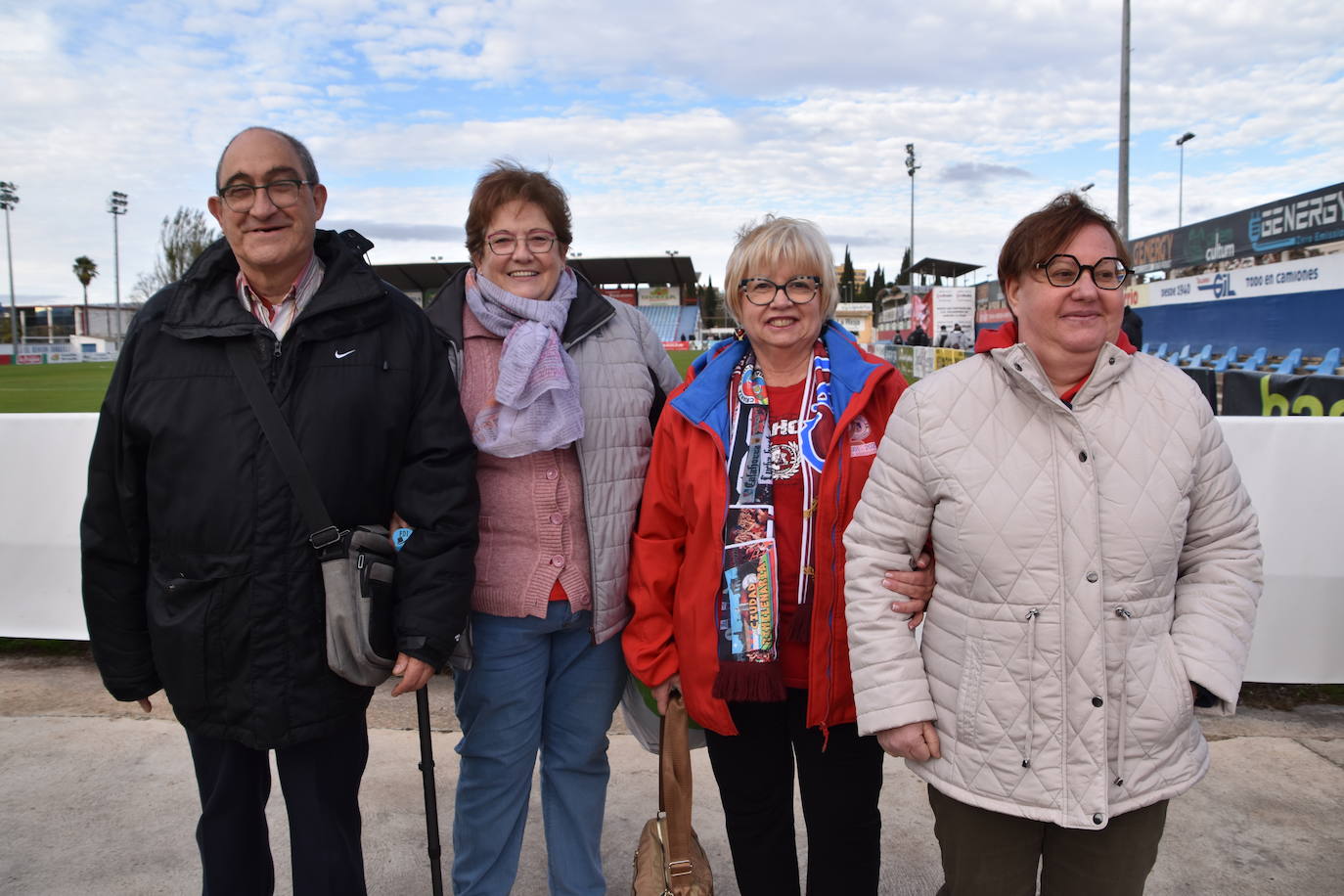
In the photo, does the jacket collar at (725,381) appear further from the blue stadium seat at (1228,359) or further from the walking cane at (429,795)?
Answer: the blue stadium seat at (1228,359)

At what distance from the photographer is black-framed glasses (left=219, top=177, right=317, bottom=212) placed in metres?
2.08

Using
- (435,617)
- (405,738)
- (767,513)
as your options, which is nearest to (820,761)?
(767,513)

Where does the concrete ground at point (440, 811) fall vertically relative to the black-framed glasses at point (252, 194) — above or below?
below

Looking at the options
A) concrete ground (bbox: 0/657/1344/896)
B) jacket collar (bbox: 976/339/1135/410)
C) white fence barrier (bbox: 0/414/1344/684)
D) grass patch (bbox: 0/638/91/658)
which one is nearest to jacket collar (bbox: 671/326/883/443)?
jacket collar (bbox: 976/339/1135/410)

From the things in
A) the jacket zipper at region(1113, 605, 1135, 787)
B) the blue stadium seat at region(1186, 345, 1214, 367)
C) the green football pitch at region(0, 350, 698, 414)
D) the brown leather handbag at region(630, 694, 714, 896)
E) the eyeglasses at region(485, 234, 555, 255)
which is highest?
the blue stadium seat at region(1186, 345, 1214, 367)

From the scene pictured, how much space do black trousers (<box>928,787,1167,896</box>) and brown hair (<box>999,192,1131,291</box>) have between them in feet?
3.79

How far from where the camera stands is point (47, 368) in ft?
124

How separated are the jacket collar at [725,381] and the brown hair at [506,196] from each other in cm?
61

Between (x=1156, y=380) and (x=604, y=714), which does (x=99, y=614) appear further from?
(x=1156, y=380)

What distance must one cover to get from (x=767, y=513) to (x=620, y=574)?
1.70ft

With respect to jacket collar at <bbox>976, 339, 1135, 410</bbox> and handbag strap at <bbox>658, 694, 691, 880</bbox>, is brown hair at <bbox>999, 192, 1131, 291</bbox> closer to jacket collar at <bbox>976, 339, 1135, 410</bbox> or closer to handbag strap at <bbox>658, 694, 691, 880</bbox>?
jacket collar at <bbox>976, 339, 1135, 410</bbox>

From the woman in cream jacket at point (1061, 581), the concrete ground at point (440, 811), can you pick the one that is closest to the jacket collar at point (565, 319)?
the woman in cream jacket at point (1061, 581)

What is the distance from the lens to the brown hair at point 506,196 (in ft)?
7.86

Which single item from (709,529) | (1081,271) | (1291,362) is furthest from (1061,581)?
(1291,362)
